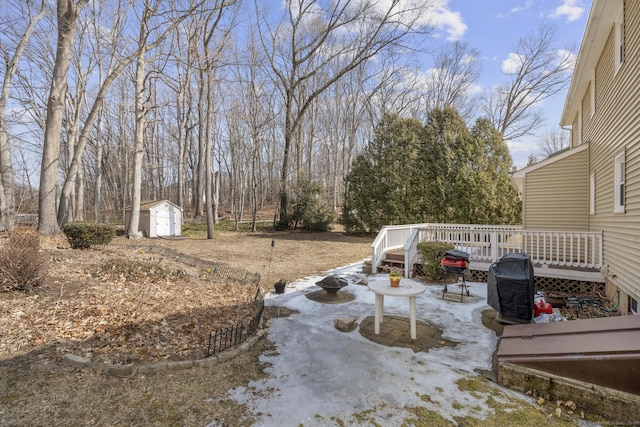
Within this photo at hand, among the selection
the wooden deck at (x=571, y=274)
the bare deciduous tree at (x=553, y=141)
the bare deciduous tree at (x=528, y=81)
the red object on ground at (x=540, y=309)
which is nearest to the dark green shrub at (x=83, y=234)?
the red object on ground at (x=540, y=309)

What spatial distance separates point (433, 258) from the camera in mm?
7570

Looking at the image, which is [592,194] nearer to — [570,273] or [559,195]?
[559,195]

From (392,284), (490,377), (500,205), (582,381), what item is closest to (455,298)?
(392,284)

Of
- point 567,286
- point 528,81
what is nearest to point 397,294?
point 567,286

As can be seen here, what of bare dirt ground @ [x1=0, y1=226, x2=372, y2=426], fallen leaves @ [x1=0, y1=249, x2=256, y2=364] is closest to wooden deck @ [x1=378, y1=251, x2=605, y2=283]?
bare dirt ground @ [x1=0, y1=226, x2=372, y2=426]

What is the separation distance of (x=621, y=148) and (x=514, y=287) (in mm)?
3091

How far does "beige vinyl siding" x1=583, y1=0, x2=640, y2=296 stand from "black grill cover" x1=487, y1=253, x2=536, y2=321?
4.56ft

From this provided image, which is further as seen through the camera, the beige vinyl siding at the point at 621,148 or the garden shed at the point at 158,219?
the garden shed at the point at 158,219

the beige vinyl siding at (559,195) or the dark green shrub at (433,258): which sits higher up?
the beige vinyl siding at (559,195)

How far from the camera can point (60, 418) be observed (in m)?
2.51

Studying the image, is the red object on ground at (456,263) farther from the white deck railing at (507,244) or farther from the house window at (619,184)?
the house window at (619,184)

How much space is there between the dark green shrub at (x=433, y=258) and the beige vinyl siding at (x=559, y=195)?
10.7 feet

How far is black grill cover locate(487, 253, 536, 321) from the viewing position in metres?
4.40

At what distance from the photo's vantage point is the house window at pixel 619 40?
16.9ft
